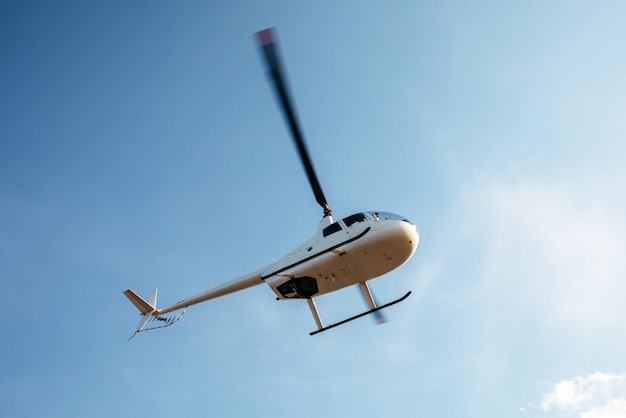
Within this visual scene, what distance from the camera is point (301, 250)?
1398 cm

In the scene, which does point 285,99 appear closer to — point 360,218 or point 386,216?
point 360,218

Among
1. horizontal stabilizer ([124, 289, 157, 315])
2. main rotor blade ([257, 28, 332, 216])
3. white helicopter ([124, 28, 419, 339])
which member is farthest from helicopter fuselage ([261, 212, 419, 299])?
horizontal stabilizer ([124, 289, 157, 315])

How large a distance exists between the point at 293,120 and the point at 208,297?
305 inches

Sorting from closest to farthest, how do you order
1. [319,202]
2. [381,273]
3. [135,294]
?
1. [381,273]
2. [319,202]
3. [135,294]

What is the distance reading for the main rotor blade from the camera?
951 centimetres

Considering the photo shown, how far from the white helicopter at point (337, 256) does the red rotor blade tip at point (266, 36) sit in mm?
2087

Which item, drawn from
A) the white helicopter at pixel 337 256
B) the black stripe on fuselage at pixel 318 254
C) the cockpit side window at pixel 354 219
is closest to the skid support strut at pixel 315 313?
the white helicopter at pixel 337 256

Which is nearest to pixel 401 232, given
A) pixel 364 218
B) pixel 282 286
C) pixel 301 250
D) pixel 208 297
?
pixel 364 218

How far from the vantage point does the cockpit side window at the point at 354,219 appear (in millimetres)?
13327

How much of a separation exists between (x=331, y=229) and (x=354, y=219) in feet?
2.63

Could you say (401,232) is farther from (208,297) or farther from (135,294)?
(135,294)

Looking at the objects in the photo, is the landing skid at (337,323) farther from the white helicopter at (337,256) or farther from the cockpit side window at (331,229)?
the cockpit side window at (331,229)

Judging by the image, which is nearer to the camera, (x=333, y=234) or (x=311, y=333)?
(x=333, y=234)

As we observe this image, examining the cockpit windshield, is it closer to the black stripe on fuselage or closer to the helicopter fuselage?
the helicopter fuselage
